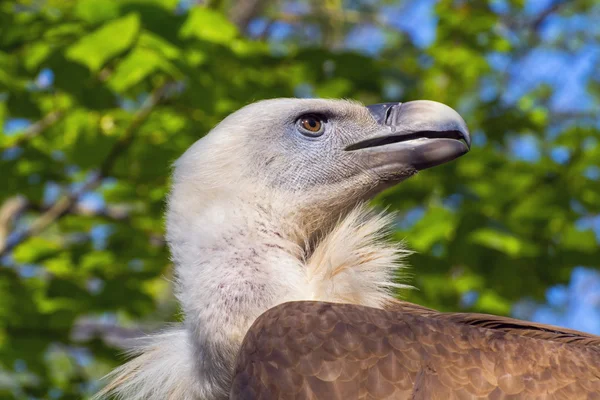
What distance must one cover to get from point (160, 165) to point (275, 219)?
2678mm

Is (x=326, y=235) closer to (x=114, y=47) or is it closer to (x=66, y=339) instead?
(x=114, y=47)

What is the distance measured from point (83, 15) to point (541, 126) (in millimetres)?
4499

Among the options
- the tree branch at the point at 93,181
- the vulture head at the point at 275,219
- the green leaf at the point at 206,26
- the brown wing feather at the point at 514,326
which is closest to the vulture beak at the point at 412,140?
the vulture head at the point at 275,219

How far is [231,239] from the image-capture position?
11.3 feet

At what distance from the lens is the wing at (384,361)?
111 inches

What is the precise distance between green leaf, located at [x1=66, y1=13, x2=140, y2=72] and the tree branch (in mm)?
1087

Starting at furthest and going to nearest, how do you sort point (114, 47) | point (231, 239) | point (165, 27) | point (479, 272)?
point (479, 272) → point (165, 27) → point (114, 47) → point (231, 239)

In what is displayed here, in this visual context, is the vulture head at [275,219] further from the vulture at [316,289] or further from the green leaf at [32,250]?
the green leaf at [32,250]

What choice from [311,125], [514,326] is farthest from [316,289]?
[311,125]

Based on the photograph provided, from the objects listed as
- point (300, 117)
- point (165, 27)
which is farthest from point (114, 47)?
point (300, 117)

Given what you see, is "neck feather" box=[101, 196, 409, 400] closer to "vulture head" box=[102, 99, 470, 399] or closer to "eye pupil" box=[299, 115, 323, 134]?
"vulture head" box=[102, 99, 470, 399]

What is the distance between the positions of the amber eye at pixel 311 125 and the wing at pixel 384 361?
3.71 ft

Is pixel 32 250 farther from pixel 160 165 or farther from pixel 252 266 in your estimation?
pixel 252 266

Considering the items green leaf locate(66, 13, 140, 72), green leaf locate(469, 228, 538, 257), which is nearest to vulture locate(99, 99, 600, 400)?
green leaf locate(66, 13, 140, 72)
